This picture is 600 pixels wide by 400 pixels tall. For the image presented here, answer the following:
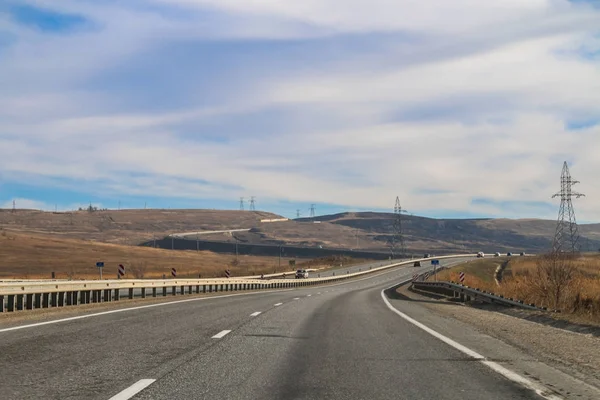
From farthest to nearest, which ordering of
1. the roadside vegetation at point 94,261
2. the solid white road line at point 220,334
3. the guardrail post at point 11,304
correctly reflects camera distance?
the roadside vegetation at point 94,261 < the guardrail post at point 11,304 < the solid white road line at point 220,334

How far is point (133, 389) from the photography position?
25.6 feet

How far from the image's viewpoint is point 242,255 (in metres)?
196

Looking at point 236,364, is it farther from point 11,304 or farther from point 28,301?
point 28,301

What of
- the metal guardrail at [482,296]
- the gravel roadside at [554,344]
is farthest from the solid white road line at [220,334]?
the metal guardrail at [482,296]

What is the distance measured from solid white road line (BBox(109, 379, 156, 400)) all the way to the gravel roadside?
573cm

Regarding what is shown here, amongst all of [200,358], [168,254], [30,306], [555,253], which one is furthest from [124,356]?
[168,254]

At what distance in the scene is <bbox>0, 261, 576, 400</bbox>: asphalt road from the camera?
25.8 feet

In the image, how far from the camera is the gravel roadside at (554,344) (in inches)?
402

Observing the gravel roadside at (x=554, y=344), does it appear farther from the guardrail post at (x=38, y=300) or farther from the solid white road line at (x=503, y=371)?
the guardrail post at (x=38, y=300)

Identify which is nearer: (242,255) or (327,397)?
(327,397)

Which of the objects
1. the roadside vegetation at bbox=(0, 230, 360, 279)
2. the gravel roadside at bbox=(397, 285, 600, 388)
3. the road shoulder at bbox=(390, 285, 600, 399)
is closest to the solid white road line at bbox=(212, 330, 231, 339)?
the road shoulder at bbox=(390, 285, 600, 399)

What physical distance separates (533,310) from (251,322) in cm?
1194

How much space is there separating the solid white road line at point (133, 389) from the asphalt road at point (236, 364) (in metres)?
0.02

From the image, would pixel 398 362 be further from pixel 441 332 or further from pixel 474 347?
pixel 441 332
